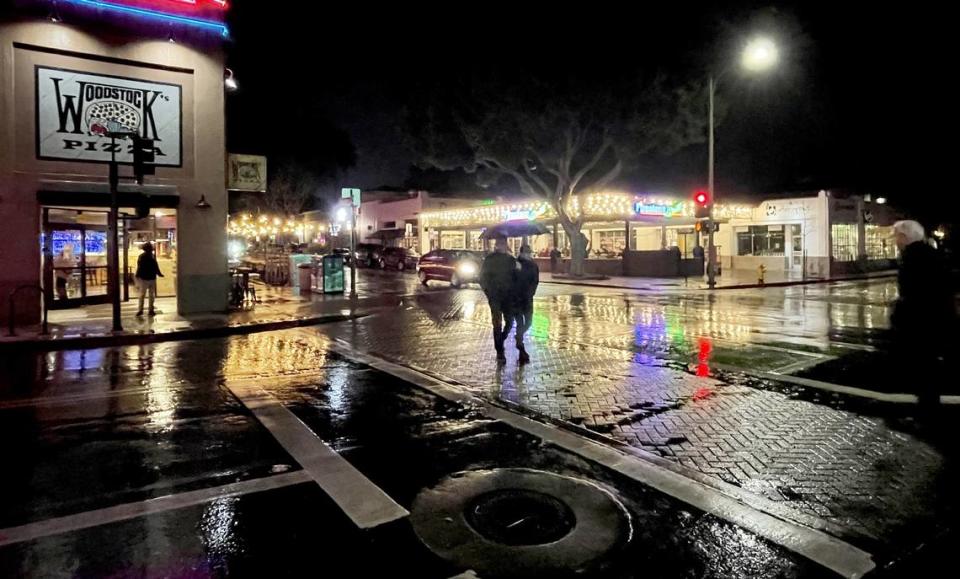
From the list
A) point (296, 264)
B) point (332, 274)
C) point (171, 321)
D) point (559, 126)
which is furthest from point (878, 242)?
point (171, 321)

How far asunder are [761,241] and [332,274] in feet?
84.8

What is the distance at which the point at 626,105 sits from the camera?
27938 millimetres

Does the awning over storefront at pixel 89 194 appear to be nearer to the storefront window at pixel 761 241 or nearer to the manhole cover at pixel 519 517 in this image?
the manhole cover at pixel 519 517

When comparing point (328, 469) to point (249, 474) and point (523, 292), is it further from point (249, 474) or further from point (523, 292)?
Result: point (523, 292)

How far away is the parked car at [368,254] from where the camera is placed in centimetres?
4325

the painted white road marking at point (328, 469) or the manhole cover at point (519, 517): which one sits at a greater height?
the painted white road marking at point (328, 469)

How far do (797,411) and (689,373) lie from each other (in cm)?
208

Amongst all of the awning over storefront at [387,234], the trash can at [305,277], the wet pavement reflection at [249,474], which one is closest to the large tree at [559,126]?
the trash can at [305,277]

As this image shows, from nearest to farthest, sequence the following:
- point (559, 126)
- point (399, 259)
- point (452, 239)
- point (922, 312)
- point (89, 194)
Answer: point (922, 312)
point (89, 194)
point (559, 126)
point (399, 259)
point (452, 239)

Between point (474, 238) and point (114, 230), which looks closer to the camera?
point (114, 230)

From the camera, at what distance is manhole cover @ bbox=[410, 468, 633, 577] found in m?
3.71

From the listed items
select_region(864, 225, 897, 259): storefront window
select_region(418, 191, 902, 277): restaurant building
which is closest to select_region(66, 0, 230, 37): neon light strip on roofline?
select_region(418, 191, 902, 277): restaurant building

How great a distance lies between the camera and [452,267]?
87.8 feet

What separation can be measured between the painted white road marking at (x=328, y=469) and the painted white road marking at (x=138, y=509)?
0.22 m
